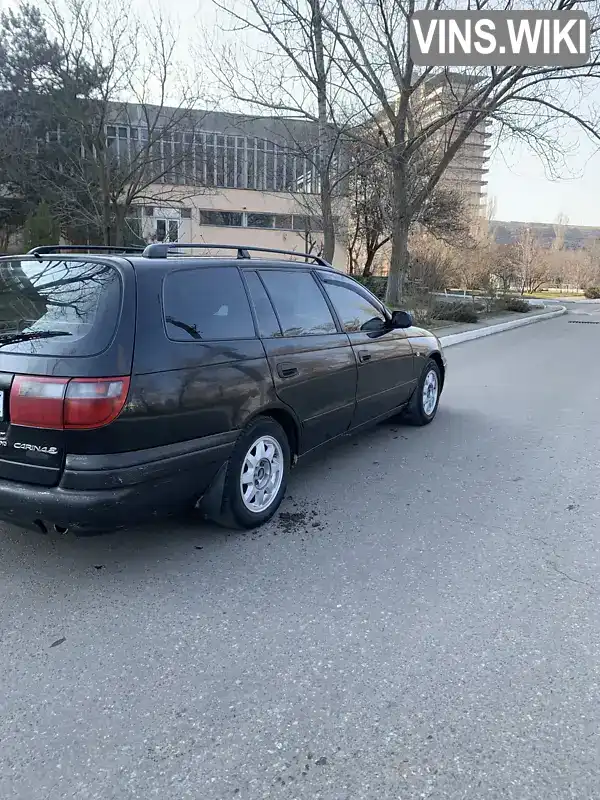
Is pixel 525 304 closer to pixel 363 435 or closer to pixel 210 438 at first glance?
pixel 363 435

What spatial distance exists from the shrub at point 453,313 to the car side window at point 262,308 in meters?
16.1

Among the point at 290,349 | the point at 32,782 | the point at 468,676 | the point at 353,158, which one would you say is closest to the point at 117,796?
the point at 32,782

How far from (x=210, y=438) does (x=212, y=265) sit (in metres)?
1.11

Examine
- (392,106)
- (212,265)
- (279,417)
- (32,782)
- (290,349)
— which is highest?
(392,106)

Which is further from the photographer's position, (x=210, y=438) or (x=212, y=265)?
(x=212, y=265)

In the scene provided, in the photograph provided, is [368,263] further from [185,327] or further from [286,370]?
[185,327]

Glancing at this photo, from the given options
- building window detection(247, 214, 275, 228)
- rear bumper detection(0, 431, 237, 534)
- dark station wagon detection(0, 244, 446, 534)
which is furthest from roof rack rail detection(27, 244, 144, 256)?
building window detection(247, 214, 275, 228)

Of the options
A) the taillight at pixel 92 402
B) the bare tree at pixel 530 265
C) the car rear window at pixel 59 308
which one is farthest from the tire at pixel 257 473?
the bare tree at pixel 530 265

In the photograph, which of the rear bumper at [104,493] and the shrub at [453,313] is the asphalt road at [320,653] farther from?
the shrub at [453,313]

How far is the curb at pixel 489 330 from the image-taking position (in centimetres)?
1503

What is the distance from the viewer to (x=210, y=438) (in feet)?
11.2

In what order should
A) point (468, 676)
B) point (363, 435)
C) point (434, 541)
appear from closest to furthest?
point (468, 676)
point (434, 541)
point (363, 435)

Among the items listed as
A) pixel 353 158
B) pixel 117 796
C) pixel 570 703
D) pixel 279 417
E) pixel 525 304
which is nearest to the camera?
pixel 117 796

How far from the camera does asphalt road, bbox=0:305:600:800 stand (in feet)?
6.63
